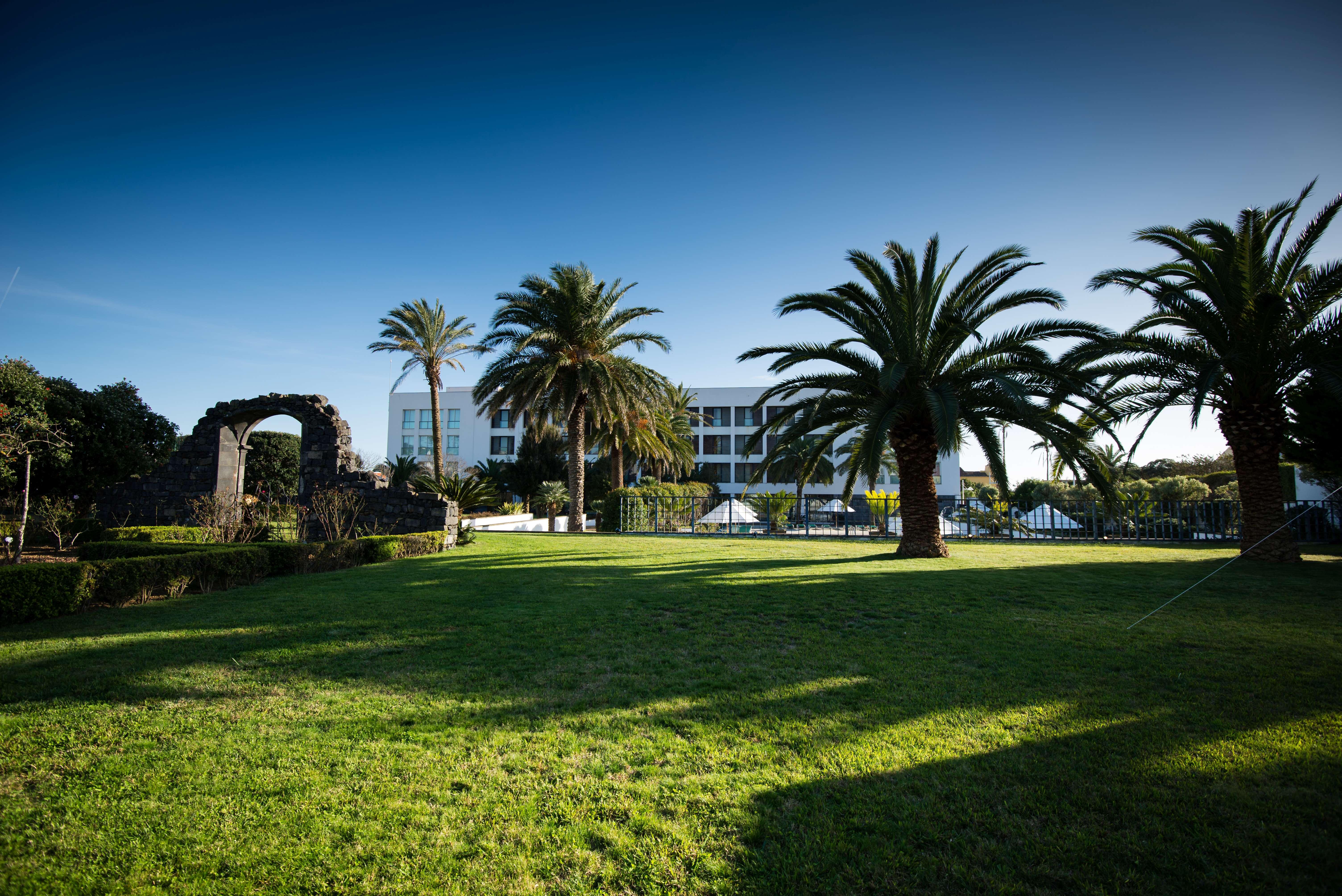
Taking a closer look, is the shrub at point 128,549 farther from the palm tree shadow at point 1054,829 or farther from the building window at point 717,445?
the building window at point 717,445

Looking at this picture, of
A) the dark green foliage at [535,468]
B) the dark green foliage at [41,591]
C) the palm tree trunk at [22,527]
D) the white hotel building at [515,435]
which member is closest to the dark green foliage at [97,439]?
the palm tree trunk at [22,527]

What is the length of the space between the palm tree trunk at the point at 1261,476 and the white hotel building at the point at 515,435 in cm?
3776

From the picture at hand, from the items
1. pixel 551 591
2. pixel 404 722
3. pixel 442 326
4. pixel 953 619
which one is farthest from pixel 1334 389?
pixel 442 326

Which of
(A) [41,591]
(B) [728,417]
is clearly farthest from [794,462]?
(B) [728,417]

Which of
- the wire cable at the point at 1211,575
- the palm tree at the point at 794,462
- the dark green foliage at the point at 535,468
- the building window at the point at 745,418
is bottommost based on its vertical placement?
the wire cable at the point at 1211,575

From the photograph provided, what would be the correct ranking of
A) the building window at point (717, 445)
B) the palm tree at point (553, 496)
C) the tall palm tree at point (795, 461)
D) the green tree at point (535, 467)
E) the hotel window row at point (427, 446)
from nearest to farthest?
the tall palm tree at point (795, 461), the palm tree at point (553, 496), the green tree at point (535, 467), the building window at point (717, 445), the hotel window row at point (427, 446)

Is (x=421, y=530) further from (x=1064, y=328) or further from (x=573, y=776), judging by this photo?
(x=1064, y=328)

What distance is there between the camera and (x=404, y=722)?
363 cm

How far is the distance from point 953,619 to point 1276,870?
165 inches

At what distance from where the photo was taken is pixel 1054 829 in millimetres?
2504

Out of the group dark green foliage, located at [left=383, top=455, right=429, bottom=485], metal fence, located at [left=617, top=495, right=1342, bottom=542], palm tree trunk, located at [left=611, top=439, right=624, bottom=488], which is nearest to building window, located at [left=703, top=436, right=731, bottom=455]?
palm tree trunk, located at [left=611, top=439, right=624, bottom=488]

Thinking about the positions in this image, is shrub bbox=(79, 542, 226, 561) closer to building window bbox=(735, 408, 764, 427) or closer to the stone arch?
the stone arch

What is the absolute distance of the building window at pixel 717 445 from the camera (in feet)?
181

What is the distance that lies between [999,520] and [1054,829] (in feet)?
63.3
